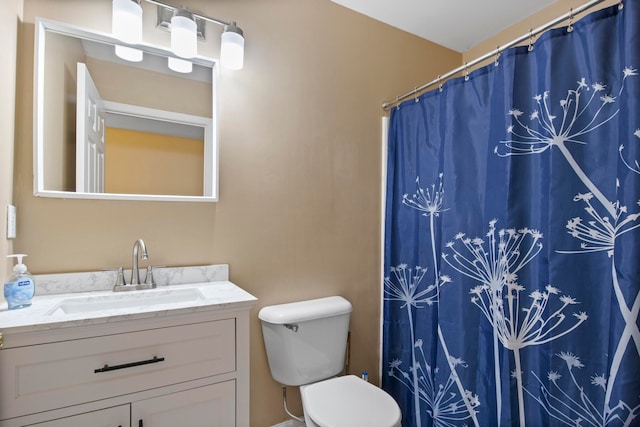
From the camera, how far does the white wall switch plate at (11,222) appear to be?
1.11 m

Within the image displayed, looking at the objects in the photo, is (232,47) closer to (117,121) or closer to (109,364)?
(117,121)

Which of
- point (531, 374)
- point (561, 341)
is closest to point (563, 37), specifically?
point (561, 341)

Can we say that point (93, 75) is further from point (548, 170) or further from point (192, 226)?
point (548, 170)

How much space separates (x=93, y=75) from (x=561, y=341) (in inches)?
A: 79.7

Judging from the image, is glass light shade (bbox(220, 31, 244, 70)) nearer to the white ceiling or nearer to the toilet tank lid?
the white ceiling

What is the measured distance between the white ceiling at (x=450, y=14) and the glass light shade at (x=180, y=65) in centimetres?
94

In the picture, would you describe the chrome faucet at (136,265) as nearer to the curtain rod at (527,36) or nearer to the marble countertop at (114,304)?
the marble countertop at (114,304)

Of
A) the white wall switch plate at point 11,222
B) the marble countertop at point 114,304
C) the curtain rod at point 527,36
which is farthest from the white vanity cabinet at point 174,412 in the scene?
the curtain rod at point 527,36

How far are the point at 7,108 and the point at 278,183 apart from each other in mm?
1040

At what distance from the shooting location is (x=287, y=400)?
1.69m

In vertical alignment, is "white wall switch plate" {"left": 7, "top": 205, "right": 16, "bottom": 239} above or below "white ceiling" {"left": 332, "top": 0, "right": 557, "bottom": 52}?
below

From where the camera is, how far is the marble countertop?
901 mm

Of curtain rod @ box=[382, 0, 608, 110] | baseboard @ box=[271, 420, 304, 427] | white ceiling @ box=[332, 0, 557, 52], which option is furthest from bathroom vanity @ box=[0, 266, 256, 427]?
white ceiling @ box=[332, 0, 557, 52]

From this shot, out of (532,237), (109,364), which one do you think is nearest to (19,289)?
(109,364)
